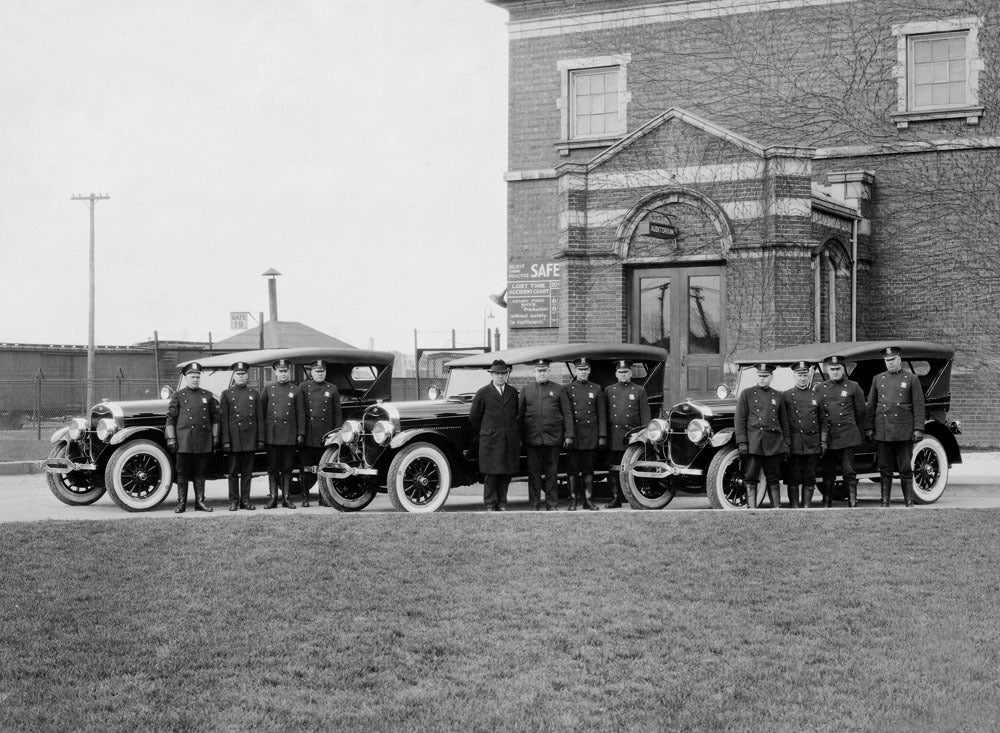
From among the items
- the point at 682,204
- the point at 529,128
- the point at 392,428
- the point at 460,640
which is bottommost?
the point at 460,640

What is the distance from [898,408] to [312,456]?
6.61 meters

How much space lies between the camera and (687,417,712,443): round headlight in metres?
13.3

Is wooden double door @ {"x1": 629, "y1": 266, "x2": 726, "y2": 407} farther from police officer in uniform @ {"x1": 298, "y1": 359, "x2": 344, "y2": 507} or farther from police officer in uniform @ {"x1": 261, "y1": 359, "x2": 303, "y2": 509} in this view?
police officer in uniform @ {"x1": 261, "y1": 359, "x2": 303, "y2": 509}

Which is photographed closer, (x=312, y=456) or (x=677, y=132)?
(x=312, y=456)

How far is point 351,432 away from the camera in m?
13.5

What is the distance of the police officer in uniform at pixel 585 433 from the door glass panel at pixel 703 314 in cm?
640

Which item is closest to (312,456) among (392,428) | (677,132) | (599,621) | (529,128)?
(392,428)

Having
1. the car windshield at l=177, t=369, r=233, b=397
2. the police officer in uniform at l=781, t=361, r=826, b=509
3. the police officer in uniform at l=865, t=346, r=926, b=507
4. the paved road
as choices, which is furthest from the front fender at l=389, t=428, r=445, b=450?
the police officer in uniform at l=865, t=346, r=926, b=507

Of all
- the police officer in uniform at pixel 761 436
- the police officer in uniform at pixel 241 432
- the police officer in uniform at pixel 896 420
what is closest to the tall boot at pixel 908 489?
the police officer in uniform at pixel 896 420

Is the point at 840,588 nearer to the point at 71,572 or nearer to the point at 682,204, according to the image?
the point at 71,572

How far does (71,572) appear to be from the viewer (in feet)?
30.3

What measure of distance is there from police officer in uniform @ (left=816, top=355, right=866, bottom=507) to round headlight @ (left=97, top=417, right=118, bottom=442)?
7.80 m

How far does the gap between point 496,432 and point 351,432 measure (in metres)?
1.54

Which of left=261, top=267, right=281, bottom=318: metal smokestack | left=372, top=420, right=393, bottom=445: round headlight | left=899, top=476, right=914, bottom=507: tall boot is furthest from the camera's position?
left=261, top=267, right=281, bottom=318: metal smokestack
